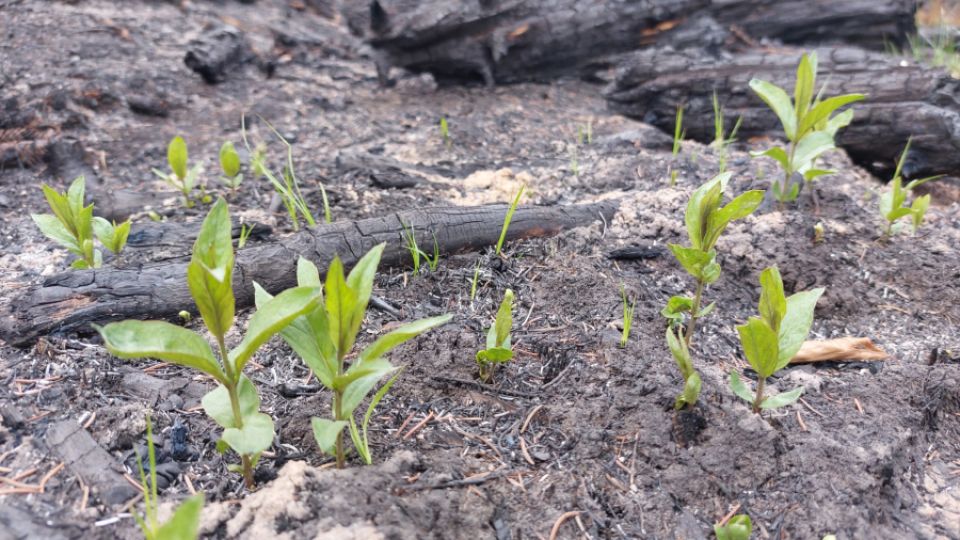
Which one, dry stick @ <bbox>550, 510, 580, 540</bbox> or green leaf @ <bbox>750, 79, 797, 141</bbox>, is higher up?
green leaf @ <bbox>750, 79, 797, 141</bbox>

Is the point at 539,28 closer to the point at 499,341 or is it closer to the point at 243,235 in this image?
the point at 243,235

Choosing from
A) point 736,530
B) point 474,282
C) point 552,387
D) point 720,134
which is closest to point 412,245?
point 474,282

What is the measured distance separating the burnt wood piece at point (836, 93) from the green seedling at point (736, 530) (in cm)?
316

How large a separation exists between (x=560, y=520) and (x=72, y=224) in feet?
7.09

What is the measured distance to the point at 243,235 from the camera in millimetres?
2914

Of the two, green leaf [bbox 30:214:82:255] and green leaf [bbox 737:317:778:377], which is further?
green leaf [bbox 30:214:82:255]

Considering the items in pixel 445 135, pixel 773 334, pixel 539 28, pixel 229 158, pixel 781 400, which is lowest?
pixel 781 400

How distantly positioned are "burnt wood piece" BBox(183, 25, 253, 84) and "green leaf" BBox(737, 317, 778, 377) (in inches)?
177

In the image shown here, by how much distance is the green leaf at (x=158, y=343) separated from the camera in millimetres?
1520

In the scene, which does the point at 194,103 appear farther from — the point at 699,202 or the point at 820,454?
the point at 820,454

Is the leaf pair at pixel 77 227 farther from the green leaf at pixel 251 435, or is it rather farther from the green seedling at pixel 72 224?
the green leaf at pixel 251 435

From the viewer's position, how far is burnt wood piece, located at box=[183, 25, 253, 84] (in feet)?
16.8

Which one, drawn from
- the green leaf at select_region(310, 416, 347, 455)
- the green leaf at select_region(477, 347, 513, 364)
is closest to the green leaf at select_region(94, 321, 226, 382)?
the green leaf at select_region(310, 416, 347, 455)

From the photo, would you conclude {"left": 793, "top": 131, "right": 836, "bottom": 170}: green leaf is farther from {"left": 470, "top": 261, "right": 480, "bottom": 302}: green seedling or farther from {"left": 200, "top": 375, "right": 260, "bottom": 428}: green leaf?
{"left": 200, "top": 375, "right": 260, "bottom": 428}: green leaf
